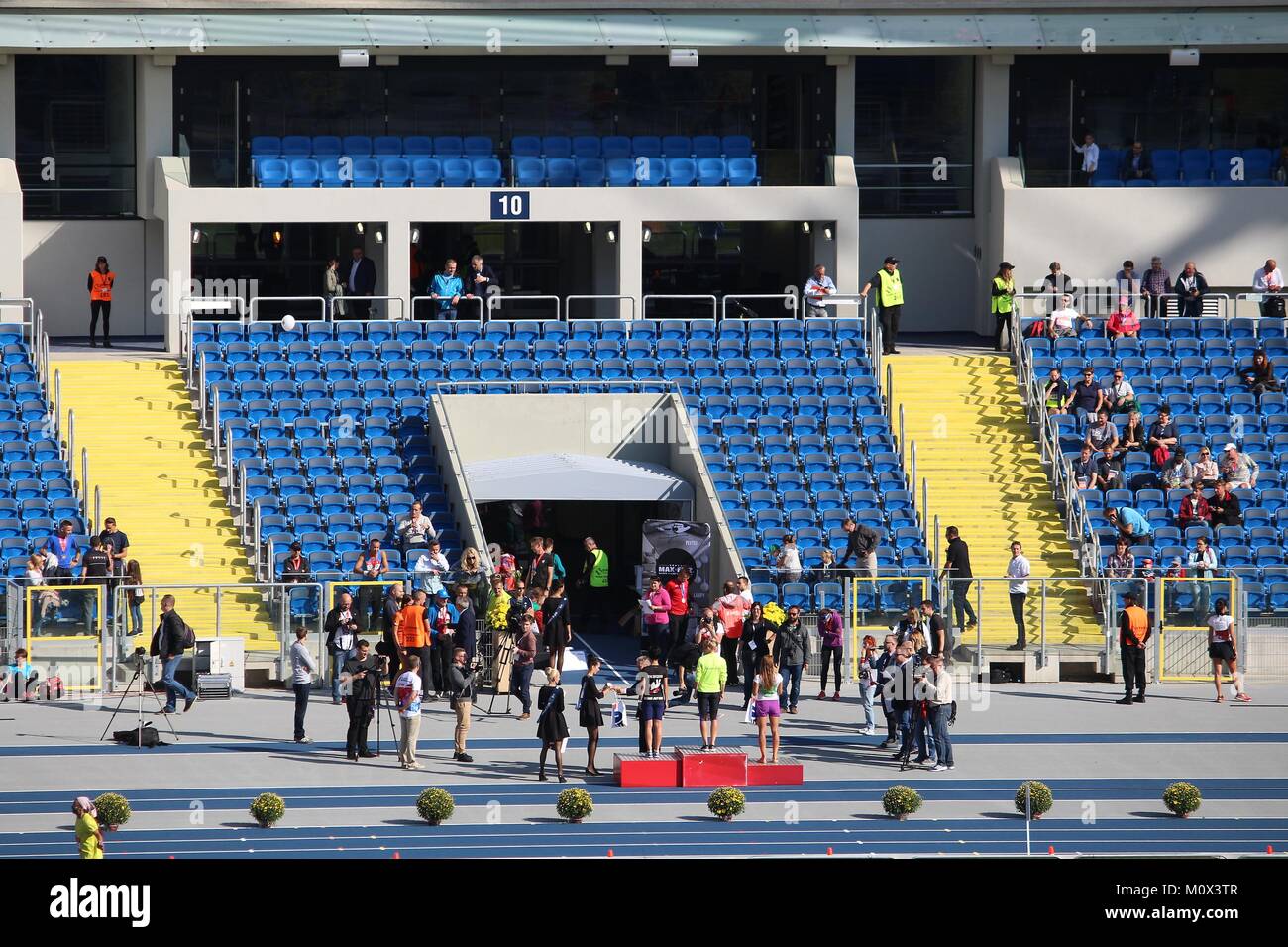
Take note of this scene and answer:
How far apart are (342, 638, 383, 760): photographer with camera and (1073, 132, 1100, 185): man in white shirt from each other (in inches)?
765

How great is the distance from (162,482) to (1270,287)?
59.6 ft

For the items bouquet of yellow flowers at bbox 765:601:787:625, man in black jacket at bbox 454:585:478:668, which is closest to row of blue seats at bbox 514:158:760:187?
man in black jacket at bbox 454:585:478:668

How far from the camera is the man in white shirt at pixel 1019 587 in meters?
27.0

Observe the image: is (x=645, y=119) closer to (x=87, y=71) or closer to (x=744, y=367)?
(x=744, y=367)

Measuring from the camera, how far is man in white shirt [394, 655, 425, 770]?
2161cm

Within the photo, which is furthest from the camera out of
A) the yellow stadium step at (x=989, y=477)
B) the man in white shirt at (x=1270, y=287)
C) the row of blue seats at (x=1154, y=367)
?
the man in white shirt at (x=1270, y=287)

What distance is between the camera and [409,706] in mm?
21609

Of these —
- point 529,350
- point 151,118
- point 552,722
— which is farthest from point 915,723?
point 151,118

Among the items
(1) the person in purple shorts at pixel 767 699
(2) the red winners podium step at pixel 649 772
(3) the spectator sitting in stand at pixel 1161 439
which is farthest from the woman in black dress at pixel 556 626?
(3) the spectator sitting in stand at pixel 1161 439

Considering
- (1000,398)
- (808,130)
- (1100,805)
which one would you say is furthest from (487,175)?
(1100,805)

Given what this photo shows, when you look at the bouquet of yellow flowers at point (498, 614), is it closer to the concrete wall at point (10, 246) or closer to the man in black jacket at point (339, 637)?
the man in black jacket at point (339, 637)

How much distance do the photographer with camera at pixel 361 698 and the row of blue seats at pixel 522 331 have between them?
11.1 metres

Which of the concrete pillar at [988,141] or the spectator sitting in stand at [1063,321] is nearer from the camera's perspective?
the spectator sitting in stand at [1063,321]

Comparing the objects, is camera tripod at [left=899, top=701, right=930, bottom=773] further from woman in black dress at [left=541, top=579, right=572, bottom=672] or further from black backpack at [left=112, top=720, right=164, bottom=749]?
black backpack at [left=112, top=720, right=164, bottom=749]
